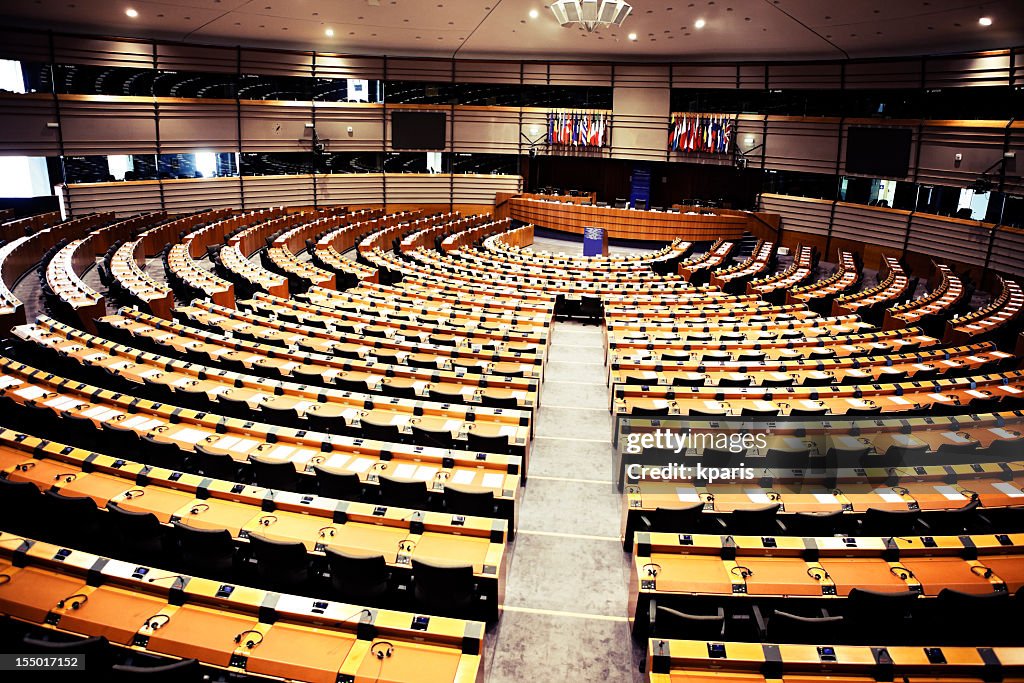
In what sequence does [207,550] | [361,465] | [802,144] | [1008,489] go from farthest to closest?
[802,144] → [361,465] → [1008,489] → [207,550]

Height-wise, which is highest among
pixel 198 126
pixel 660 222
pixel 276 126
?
pixel 276 126

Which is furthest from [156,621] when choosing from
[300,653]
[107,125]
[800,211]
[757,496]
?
[800,211]

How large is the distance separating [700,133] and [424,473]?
26.0 m

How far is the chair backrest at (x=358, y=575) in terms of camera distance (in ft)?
17.4

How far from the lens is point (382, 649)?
Answer: 185 inches

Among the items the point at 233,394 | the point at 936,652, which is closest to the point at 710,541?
the point at 936,652

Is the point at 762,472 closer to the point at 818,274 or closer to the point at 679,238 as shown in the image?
the point at 818,274

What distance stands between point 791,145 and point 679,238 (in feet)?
20.7

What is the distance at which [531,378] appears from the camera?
33.6ft

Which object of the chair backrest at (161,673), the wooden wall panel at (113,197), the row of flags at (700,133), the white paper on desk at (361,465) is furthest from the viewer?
the row of flags at (700,133)

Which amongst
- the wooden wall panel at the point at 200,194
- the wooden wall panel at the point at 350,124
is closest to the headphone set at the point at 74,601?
the wooden wall panel at the point at 200,194

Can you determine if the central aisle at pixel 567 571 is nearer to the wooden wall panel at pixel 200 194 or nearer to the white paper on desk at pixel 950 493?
the white paper on desk at pixel 950 493

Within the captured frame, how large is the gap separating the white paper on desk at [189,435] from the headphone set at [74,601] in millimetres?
2653

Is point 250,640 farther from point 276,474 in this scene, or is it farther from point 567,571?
point 567,571
